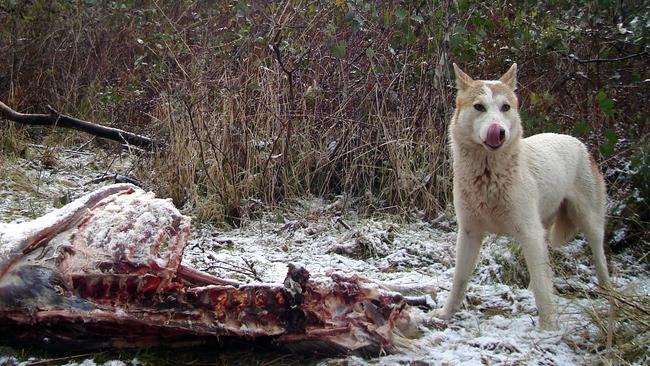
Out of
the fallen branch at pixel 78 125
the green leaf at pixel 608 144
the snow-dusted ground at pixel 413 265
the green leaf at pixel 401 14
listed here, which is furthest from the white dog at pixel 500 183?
the fallen branch at pixel 78 125

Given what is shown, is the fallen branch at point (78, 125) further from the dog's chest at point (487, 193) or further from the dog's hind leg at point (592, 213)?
the dog's hind leg at point (592, 213)

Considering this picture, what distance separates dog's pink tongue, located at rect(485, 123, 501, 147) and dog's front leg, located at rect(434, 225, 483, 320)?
537mm

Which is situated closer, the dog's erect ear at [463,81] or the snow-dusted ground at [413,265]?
the snow-dusted ground at [413,265]

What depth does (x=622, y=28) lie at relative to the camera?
4.77m

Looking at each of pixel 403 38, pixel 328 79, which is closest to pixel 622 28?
pixel 403 38

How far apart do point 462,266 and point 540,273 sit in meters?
0.41

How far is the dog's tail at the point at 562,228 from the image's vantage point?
406cm

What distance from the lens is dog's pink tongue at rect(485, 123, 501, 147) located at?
3219mm

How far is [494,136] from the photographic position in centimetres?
322

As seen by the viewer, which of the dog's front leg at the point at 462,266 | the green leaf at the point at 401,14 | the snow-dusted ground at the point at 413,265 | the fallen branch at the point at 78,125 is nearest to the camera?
the snow-dusted ground at the point at 413,265

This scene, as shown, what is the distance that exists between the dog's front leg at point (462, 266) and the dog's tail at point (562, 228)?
0.76 metres

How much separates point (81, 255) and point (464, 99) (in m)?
1.99

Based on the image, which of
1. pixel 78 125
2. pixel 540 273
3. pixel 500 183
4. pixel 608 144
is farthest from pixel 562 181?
pixel 78 125

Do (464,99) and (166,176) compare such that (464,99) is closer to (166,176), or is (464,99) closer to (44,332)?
(44,332)
